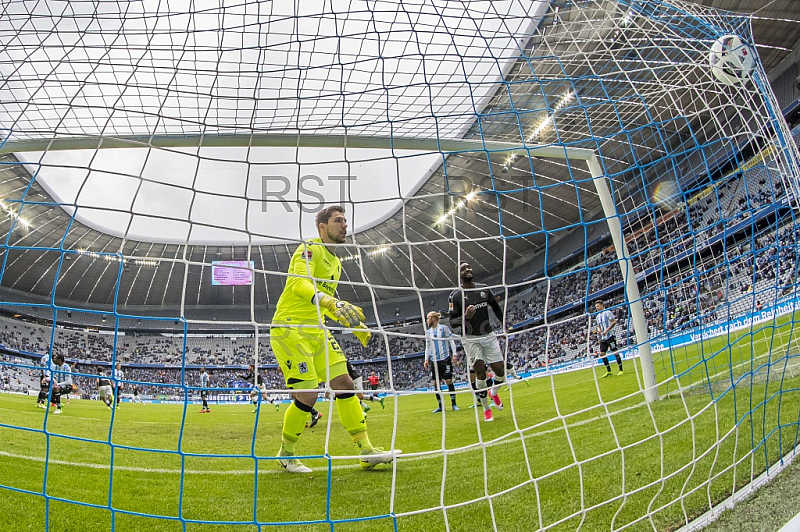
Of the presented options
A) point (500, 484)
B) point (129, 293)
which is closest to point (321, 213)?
point (500, 484)

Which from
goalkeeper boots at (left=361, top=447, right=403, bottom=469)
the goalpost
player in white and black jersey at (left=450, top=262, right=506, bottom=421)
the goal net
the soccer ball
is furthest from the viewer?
player in white and black jersey at (left=450, top=262, right=506, bottom=421)

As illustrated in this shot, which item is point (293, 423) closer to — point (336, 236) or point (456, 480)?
point (456, 480)

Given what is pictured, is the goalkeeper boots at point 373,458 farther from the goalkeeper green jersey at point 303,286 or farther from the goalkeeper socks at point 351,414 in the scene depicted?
the goalkeeper green jersey at point 303,286

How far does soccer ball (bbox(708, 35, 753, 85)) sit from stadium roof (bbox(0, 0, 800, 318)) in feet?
1.15

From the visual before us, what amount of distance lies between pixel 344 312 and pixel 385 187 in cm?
83

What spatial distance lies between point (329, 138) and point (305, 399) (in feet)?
6.85

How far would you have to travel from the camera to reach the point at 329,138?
395 centimetres

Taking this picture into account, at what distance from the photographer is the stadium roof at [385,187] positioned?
9.26 feet

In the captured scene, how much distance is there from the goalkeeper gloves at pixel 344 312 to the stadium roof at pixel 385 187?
0.18 meters

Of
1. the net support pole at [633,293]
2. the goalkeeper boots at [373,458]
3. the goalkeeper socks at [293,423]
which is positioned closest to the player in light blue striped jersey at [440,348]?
the net support pole at [633,293]

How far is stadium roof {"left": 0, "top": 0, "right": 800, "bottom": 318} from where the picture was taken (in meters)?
2.82

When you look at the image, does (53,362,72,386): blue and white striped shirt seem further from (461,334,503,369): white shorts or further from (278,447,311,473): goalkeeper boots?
(461,334,503,369): white shorts

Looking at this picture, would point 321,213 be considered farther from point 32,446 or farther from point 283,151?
point 32,446

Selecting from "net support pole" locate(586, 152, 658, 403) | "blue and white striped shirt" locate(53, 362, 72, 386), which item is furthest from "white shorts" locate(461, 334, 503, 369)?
"blue and white striped shirt" locate(53, 362, 72, 386)
